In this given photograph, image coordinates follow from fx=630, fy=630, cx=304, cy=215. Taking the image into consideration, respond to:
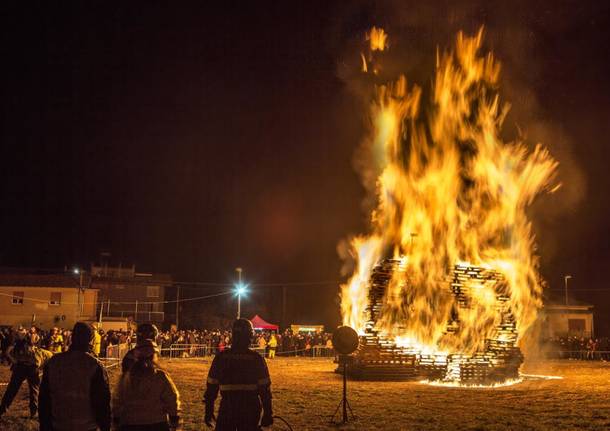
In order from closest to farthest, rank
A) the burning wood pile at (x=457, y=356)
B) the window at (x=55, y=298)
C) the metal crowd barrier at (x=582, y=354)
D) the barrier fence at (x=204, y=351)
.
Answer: the burning wood pile at (x=457, y=356)
the barrier fence at (x=204, y=351)
the metal crowd barrier at (x=582, y=354)
the window at (x=55, y=298)

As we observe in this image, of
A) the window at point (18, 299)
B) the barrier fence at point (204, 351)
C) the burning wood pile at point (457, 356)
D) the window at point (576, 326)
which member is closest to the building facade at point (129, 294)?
the window at point (18, 299)

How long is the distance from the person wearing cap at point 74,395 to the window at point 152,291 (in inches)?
2468

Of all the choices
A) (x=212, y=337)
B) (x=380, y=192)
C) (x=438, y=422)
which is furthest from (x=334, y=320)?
(x=438, y=422)

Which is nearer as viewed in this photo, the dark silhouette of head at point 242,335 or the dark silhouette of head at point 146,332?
the dark silhouette of head at point 146,332

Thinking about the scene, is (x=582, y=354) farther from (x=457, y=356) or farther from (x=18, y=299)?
(x=18, y=299)

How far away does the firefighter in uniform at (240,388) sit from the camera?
6.95 m

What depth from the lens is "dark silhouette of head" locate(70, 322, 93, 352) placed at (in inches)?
257

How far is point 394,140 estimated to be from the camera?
25.7 meters

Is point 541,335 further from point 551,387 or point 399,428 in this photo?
point 399,428

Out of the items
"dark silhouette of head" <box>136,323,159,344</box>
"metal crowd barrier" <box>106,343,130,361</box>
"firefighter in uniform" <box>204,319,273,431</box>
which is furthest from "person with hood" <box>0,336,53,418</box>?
"metal crowd barrier" <box>106,343,130,361</box>

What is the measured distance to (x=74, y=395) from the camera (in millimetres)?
6359

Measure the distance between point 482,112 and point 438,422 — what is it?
1505 cm

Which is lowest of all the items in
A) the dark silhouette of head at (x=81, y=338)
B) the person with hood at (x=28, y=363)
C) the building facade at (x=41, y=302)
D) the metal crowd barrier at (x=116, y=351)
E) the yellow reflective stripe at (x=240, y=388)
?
the metal crowd barrier at (x=116, y=351)

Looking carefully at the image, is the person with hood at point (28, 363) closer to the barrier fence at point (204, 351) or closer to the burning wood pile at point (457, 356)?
the burning wood pile at point (457, 356)
